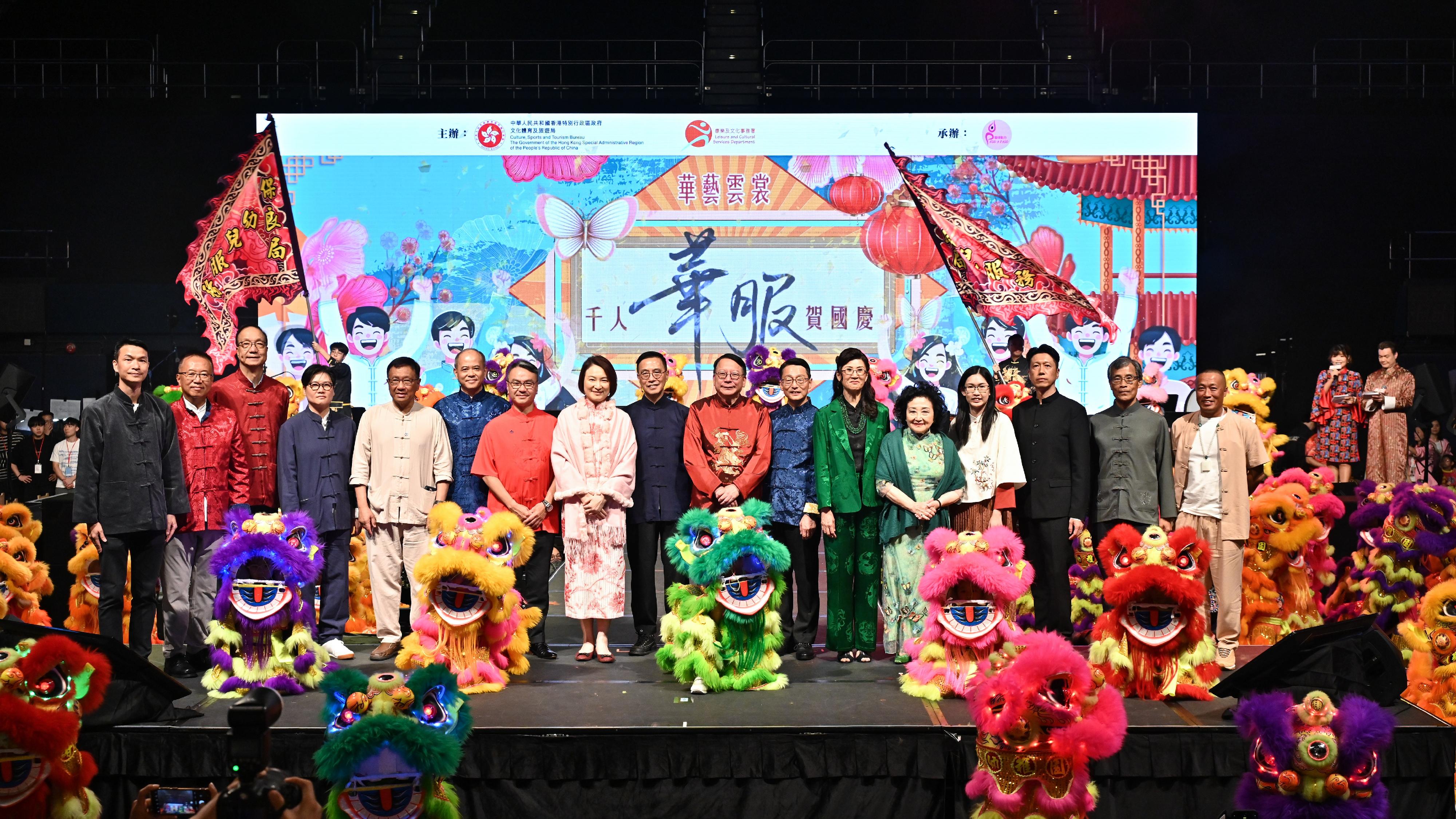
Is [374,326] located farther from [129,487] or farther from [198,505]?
[129,487]

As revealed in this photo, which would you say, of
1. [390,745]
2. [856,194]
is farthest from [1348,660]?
[856,194]

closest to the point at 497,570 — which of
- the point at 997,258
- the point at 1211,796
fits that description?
the point at 1211,796

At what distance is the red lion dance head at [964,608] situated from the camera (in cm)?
430

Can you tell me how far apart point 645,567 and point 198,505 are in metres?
1.99

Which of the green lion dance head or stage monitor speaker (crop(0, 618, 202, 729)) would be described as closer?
the green lion dance head

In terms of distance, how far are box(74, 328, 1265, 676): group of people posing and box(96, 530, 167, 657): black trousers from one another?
0.03 meters

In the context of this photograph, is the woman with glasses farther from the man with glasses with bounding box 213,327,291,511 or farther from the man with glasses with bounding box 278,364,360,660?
the man with glasses with bounding box 213,327,291,511

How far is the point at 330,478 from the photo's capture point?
5.02 meters

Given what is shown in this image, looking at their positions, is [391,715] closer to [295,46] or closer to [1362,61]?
[295,46]

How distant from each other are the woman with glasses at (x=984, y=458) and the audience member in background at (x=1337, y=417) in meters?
4.82

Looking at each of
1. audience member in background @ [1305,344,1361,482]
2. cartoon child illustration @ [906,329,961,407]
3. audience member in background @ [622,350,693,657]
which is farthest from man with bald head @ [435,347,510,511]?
audience member in background @ [1305,344,1361,482]

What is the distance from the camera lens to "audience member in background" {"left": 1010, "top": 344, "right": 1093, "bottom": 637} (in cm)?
519

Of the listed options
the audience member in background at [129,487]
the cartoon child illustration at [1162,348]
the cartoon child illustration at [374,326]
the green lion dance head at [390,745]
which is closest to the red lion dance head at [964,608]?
the green lion dance head at [390,745]

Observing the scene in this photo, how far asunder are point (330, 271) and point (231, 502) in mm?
4942
